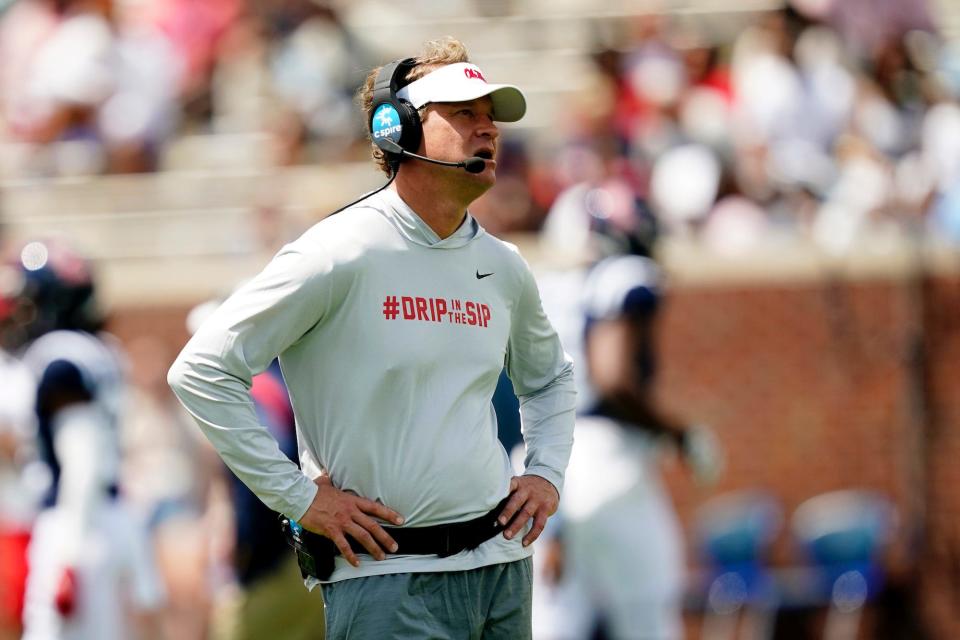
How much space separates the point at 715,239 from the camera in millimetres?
10711

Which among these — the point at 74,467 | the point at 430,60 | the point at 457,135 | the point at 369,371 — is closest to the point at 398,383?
the point at 369,371

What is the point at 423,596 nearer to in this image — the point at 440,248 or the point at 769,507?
the point at 440,248

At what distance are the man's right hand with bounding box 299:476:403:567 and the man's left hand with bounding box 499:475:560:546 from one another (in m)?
0.32

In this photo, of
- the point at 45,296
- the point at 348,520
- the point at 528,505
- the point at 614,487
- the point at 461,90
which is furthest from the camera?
the point at 614,487

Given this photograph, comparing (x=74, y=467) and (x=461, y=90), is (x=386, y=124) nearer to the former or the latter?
(x=461, y=90)

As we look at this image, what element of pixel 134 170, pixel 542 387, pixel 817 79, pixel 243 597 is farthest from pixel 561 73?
pixel 542 387

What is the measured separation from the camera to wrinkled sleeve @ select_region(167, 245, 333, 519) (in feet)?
12.1

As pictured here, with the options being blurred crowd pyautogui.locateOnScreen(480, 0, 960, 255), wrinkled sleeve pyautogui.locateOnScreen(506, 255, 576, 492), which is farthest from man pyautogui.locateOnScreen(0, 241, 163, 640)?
blurred crowd pyautogui.locateOnScreen(480, 0, 960, 255)

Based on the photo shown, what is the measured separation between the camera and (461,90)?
3855 mm

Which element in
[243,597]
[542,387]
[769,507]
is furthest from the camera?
[769,507]

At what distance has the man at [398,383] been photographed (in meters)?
3.72

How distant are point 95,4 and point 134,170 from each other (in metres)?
1.34

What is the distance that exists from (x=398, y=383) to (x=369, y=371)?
7cm

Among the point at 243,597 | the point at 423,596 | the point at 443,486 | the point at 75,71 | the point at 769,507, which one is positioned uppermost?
the point at 75,71
